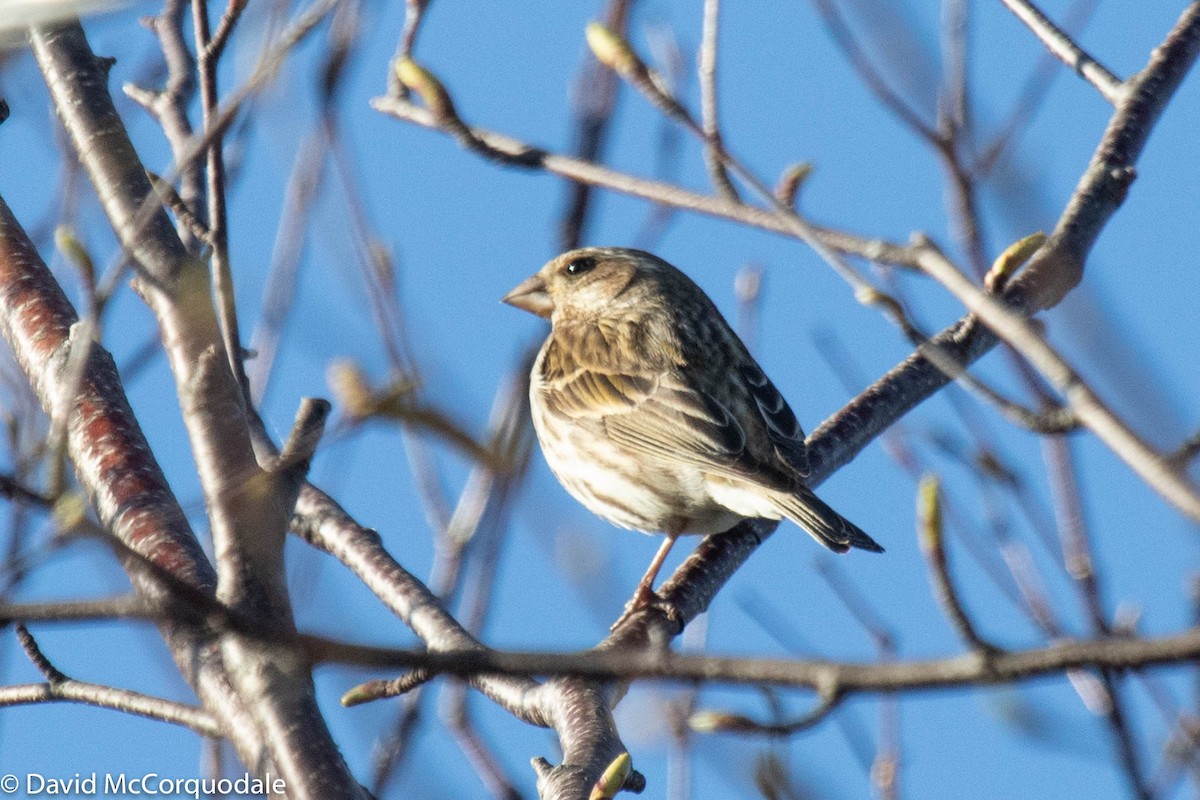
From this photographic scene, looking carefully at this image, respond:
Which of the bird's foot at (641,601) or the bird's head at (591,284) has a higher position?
the bird's head at (591,284)

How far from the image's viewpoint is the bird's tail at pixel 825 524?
516cm

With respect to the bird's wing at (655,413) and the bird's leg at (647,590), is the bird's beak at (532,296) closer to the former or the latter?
the bird's wing at (655,413)

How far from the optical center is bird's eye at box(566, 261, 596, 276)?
7.36m

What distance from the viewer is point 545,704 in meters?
4.31

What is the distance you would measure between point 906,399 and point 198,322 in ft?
13.1

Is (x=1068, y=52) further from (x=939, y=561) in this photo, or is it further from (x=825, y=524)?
(x=939, y=561)

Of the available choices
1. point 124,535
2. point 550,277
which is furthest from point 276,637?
point 550,277

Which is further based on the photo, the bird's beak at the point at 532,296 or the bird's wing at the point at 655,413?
the bird's beak at the point at 532,296

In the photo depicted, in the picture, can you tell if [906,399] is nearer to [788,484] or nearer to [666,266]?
[788,484]

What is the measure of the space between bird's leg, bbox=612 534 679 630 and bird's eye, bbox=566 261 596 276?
76.1 inches

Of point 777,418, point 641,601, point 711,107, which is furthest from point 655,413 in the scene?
point 711,107

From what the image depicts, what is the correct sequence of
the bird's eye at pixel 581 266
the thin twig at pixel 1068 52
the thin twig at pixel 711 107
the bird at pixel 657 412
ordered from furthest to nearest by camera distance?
1. the bird's eye at pixel 581 266
2. the bird at pixel 657 412
3. the thin twig at pixel 1068 52
4. the thin twig at pixel 711 107

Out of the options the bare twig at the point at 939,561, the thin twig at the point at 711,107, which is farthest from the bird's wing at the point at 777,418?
the bare twig at the point at 939,561

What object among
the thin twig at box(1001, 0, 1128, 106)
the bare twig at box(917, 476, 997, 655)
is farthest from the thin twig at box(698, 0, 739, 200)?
the thin twig at box(1001, 0, 1128, 106)
